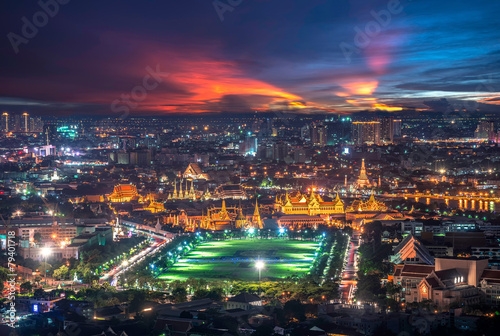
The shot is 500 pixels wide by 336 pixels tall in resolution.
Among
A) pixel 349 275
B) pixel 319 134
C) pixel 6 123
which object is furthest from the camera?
pixel 319 134

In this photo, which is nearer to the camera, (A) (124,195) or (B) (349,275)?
(B) (349,275)

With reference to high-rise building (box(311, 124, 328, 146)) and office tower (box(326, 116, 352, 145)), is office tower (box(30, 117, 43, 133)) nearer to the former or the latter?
high-rise building (box(311, 124, 328, 146))

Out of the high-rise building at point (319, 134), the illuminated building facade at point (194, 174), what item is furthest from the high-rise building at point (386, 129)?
the illuminated building facade at point (194, 174)

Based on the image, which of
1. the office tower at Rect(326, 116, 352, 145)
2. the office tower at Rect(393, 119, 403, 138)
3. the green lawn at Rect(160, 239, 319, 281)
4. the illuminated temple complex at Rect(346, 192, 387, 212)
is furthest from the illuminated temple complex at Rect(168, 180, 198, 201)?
the office tower at Rect(393, 119, 403, 138)

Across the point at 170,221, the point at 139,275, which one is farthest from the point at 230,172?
the point at 139,275

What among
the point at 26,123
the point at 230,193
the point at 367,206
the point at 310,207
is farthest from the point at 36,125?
the point at 367,206

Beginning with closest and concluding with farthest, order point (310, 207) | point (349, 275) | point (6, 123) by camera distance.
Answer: point (349, 275) → point (310, 207) → point (6, 123)

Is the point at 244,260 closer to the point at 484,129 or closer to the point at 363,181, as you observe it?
the point at 363,181
